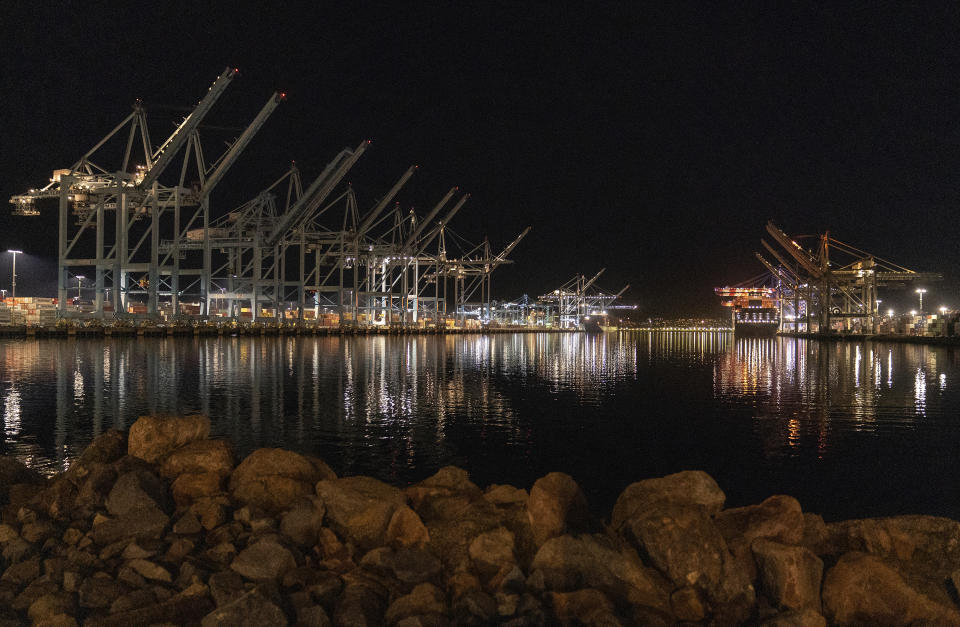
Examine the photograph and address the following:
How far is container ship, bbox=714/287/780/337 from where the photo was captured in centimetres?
15138

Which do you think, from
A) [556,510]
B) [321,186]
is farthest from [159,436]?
[321,186]

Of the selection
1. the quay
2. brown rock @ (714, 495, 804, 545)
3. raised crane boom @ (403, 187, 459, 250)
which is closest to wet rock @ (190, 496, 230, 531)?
brown rock @ (714, 495, 804, 545)

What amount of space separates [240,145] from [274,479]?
51.7 metres

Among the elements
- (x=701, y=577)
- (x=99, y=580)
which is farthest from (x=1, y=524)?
(x=701, y=577)

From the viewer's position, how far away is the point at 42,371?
855 inches

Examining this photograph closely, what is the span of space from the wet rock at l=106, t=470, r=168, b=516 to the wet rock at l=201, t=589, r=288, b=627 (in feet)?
6.36

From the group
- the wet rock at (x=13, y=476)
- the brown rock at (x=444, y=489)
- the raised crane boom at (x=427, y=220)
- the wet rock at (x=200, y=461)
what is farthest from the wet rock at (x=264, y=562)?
the raised crane boom at (x=427, y=220)

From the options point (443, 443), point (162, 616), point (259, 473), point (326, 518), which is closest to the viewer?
point (162, 616)

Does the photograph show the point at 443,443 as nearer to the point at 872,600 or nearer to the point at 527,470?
the point at 527,470

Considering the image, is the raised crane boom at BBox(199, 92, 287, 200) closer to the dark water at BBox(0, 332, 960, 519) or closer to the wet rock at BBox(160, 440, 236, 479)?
the dark water at BBox(0, 332, 960, 519)

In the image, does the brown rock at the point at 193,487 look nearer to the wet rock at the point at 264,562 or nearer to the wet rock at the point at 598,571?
the wet rock at the point at 264,562

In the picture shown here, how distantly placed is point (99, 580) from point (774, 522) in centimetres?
490

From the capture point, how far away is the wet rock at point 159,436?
279 inches

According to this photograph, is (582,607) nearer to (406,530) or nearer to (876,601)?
(406,530)
